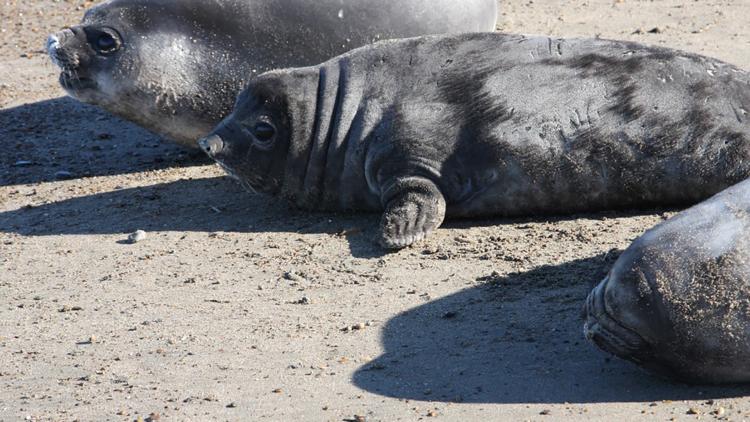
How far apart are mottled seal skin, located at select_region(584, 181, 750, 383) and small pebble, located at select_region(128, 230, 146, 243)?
9.99 ft

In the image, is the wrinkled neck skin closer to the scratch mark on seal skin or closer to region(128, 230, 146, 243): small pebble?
region(128, 230, 146, 243): small pebble

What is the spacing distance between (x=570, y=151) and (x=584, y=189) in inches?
7.8

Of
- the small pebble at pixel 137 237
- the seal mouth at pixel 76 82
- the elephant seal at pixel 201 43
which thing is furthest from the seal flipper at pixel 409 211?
the seal mouth at pixel 76 82

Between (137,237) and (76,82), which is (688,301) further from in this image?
(76,82)

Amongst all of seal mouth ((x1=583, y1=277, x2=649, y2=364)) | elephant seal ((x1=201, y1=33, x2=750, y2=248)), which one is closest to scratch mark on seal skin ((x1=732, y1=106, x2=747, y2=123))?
elephant seal ((x1=201, y1=33, x2=750, y2=248))

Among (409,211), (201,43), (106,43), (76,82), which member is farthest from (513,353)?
(76,82)

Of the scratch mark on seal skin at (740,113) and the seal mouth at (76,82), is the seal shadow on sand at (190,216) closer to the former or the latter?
the scratch mark on seal skin at (740,113)

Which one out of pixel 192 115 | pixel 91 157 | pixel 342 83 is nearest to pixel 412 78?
pixel 342 83

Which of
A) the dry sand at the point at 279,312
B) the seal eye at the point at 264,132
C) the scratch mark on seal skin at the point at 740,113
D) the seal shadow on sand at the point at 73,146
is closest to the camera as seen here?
the dry sand at the point at 279,312

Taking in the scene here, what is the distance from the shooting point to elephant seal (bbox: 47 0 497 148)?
849 centimetres

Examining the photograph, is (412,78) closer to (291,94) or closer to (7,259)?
(291,94)

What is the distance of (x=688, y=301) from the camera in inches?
183

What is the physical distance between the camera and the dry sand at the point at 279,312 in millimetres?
4918

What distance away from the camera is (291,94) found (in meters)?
Answer: 7.39
